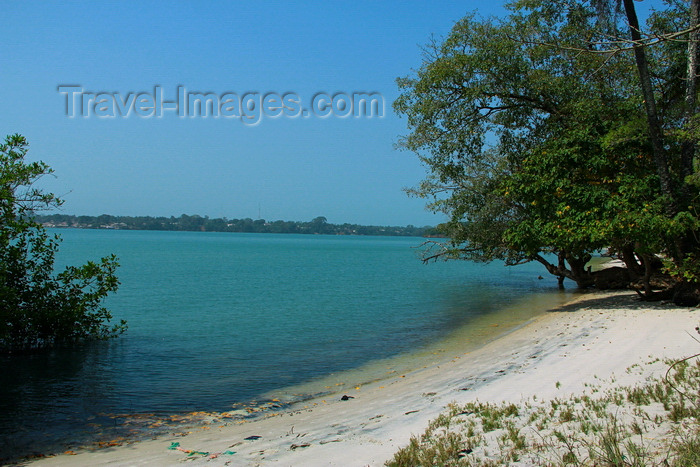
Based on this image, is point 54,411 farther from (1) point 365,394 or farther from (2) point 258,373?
(1) point 365,394

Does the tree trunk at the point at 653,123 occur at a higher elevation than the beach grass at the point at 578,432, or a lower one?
higher

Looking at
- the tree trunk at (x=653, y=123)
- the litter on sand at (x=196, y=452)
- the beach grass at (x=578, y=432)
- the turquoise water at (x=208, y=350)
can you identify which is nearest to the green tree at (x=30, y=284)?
the turquoise water at (x=208, y=350)

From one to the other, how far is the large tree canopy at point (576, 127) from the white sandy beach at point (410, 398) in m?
3.41

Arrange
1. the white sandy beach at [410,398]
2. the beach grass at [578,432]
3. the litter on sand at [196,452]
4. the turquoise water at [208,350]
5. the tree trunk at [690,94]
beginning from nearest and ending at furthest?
the beach grass at [578,432] < the white sandy beach at [410,398] < the litter on sand at [196,452] < the turquoise water at [208,350] < the tree trunk at [690,94]

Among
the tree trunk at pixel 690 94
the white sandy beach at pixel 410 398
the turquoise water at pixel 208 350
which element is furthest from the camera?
the tree trunk at pixel 690 94

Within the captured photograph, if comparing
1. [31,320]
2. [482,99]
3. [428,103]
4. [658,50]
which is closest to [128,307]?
[31,320]

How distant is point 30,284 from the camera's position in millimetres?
16000

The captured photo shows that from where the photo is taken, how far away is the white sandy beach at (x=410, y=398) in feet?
22.9

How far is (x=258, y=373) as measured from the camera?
1388 cm

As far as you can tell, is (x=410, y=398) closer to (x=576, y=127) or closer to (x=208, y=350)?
(x=208, y=350)

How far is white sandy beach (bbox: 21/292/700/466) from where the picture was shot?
6.98 meters

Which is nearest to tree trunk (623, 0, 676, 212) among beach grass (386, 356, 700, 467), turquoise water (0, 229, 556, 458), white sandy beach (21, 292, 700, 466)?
white sandy beach (21, 292, 700, 466)

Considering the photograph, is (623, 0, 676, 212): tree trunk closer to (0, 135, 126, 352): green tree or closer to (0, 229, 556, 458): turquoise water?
(0, 229, 556, 458): turquoise water

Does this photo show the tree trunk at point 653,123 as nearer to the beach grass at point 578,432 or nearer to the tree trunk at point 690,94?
the tree trunk at point 690,94
